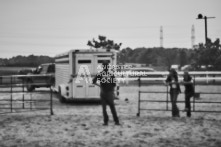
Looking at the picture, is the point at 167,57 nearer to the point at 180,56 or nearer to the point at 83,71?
the point at 180,56

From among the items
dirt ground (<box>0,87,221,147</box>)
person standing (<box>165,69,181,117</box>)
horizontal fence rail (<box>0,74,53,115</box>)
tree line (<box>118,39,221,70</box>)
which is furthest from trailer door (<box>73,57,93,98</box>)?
tree line (<box>118,39,221,70</box>)

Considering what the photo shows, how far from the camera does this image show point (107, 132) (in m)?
9.05

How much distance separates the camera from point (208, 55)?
40.6m

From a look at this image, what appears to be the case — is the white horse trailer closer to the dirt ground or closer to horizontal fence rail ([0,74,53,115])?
horizontal fence rail ([0,74,53,115])

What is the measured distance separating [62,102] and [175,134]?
10579 mm

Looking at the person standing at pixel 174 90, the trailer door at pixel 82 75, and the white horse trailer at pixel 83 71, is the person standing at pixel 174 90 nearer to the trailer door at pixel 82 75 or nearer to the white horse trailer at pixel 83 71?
the white horse trailer at pixel 83 71

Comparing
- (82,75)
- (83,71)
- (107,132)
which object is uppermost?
(83,71)

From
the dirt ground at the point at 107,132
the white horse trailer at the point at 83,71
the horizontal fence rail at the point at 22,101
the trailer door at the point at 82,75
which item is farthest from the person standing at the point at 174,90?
the trailer door at the point at 82,75

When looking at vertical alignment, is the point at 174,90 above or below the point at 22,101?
above

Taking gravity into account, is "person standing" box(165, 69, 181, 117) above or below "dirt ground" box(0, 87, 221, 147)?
A: above

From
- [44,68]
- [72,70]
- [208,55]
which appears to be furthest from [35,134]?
[208,55]

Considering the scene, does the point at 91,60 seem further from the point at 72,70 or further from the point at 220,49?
the point at 220,49

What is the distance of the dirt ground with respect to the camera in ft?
25.5

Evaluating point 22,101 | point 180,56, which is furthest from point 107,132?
point 180,56
